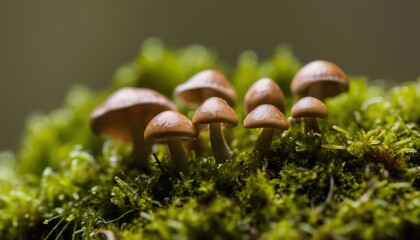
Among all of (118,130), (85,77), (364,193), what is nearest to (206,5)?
(85,77)

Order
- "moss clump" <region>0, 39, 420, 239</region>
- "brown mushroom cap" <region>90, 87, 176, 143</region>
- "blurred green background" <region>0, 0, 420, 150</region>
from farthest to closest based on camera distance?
"blurred green background" <region>0, 0, 420, 150</region> < "brown mushroom cap" <region>90, 87, 176, 143</region> < "moss clump" <region>0, 39, 420, 239</region>

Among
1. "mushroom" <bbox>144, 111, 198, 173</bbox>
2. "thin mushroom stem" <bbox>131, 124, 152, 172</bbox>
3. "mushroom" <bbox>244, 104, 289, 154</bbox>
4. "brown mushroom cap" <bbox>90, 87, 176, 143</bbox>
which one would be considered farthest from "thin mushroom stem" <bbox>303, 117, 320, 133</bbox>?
"thin mushroom stem" <bbox>131, 124, 152, 172</bbox>

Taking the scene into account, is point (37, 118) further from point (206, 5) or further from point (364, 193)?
point (206, 5)

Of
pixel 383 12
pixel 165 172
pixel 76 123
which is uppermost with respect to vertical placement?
pixel 383 12

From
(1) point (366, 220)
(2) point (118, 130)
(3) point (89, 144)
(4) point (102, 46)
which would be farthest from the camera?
(4) point (102, 46)

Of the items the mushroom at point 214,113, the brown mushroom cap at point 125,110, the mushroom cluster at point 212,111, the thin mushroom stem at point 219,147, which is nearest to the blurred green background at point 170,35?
the brown mushroom cap at point 125,110

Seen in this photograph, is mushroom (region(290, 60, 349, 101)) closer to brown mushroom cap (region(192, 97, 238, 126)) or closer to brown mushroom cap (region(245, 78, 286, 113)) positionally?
brown mushroom cap (region(245, 78, 286, 113))
